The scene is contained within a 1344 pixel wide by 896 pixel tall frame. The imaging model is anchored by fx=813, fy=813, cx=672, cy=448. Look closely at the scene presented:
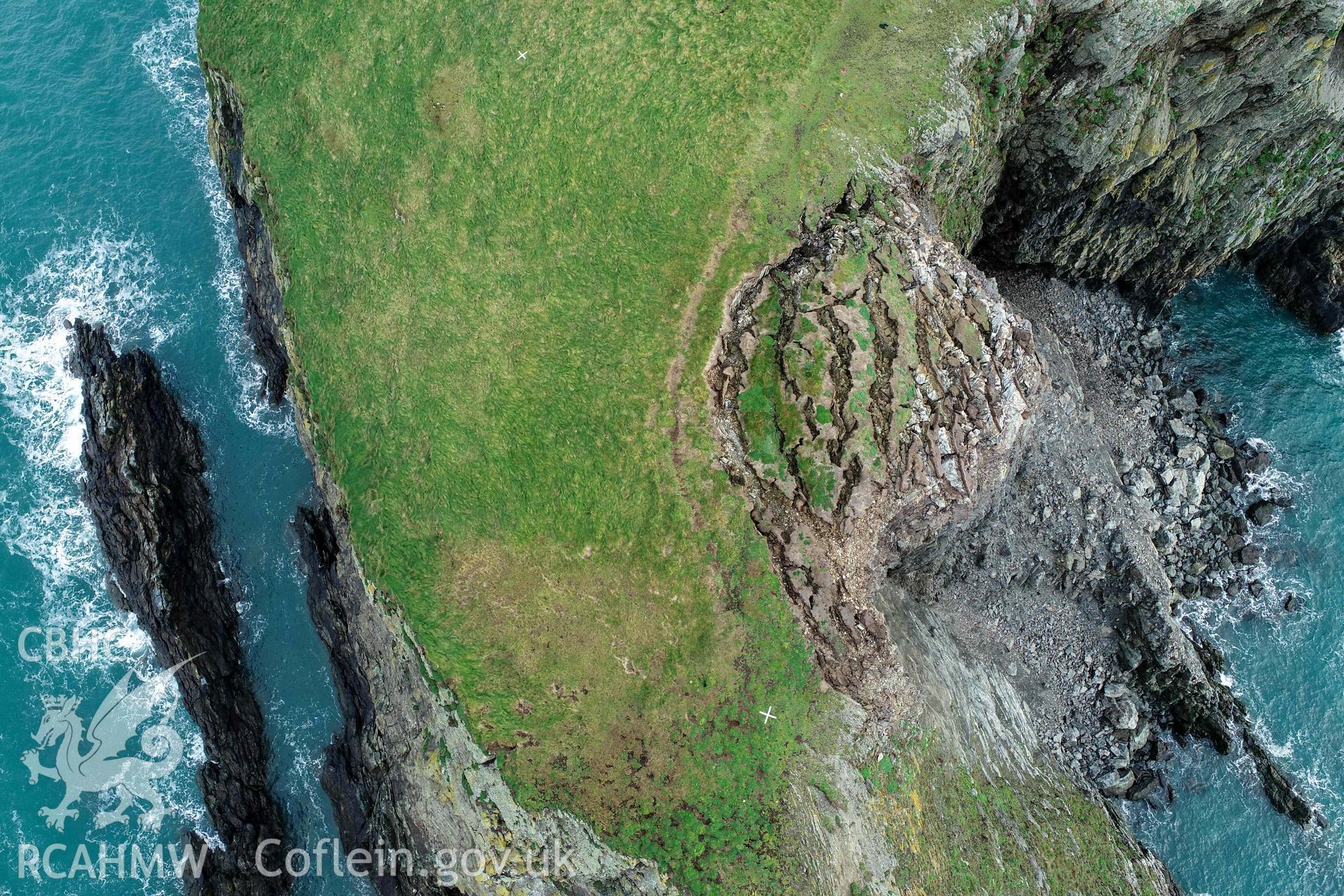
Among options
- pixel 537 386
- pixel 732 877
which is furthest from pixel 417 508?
pixel 732 877

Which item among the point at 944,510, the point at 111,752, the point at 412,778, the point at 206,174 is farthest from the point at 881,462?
the point at 206,174

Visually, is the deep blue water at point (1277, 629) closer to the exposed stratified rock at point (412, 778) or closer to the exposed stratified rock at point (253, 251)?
the exposed stratified rock at point (412, 778)

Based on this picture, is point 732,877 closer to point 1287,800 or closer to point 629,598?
point 629,598

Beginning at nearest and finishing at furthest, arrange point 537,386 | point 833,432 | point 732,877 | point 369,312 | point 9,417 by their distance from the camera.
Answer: point 732,877 → point 833,432 → point 537,386 → point 369,312 → point 9,417

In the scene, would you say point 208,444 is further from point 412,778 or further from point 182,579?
point 412,778

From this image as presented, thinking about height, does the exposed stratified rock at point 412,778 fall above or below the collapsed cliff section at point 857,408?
below

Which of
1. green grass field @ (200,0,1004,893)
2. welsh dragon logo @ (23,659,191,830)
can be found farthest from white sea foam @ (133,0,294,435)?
welsh dragon logo @ (23,659,191,830)

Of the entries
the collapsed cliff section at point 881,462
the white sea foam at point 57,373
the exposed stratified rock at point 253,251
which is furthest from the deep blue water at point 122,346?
the collapsed cliff section at point 881,462
